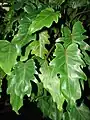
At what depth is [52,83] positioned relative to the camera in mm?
1239

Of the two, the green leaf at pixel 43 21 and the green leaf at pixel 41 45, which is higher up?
the green leaf at pixel 43 21

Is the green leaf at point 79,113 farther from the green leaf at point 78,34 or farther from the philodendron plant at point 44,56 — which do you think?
the green leaf at point 78,34

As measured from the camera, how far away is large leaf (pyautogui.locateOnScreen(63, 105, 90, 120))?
1474 millimetres

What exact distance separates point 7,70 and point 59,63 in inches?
7.9

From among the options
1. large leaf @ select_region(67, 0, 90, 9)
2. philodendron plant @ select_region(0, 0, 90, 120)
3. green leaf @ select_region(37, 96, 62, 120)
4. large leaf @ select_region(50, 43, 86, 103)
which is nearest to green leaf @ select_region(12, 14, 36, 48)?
philodendron plant @ select_region(0, 0, 90, 120)

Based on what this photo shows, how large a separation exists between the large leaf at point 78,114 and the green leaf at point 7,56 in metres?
0.47

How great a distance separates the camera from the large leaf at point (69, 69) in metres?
1.09

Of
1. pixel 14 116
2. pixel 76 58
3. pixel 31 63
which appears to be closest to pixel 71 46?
pixel 76 58

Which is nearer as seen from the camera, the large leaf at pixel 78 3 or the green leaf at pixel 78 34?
the green leaf at pixel 78 34

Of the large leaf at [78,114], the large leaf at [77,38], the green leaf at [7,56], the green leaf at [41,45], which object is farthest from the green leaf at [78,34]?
the large leaf at [78,114]

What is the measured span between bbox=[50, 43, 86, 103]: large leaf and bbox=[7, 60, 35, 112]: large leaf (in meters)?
0.13

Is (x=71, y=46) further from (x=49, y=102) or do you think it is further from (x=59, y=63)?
(x=49, y=102)

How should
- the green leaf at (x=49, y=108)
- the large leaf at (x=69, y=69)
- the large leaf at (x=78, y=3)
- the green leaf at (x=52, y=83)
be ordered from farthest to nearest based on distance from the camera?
the green leaf at (x=49, y=108) < the large leaf at (x=78, y=3) < the green leaf at (x=52, y=83) < the large leaf at (x=69, y=69)

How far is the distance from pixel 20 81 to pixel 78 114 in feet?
1.35
